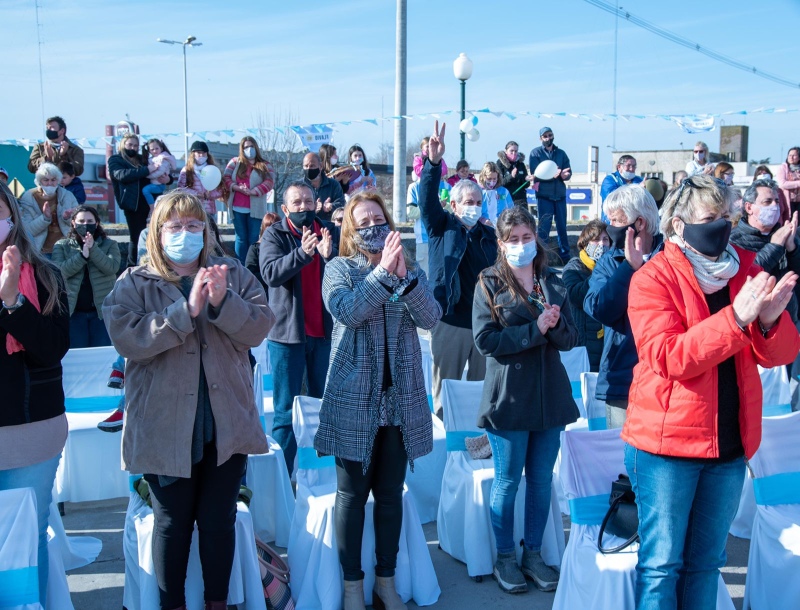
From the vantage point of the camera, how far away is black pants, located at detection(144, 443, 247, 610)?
9.82 ft

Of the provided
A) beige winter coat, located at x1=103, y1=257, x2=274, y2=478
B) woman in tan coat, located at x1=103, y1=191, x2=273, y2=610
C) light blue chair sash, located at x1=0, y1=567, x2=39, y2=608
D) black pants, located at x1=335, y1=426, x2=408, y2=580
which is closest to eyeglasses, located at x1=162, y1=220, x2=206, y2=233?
woman in tan coat, located at x1=103, y1=191, x2=273, y2=610

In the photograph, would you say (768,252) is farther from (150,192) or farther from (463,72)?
(463,72)

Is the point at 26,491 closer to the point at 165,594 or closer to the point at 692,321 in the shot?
the point at 165,594

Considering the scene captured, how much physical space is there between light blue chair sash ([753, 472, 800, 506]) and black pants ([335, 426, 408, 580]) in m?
1.72

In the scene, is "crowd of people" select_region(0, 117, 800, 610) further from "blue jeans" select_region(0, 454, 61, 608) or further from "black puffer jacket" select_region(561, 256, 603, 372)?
"black puffer jacket" select_region(561, 256, 603, 372)

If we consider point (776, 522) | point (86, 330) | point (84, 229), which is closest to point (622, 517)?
point (776, 522)

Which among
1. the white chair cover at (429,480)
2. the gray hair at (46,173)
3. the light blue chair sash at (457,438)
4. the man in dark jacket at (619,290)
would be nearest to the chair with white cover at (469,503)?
the light blue chair sash at (457,438)

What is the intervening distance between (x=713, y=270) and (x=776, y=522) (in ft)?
→ 4.86

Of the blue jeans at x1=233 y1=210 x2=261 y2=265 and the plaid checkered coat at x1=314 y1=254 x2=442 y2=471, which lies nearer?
the plaid checkered coat at x1=314 y1=254 x2=442 y2=471

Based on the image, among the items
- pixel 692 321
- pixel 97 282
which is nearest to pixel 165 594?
pixel 692 321

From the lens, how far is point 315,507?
359 cm

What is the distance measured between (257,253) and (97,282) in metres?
1.78

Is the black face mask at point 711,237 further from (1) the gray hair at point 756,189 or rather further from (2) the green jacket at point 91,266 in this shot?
(2) the green jacket at point 91,266

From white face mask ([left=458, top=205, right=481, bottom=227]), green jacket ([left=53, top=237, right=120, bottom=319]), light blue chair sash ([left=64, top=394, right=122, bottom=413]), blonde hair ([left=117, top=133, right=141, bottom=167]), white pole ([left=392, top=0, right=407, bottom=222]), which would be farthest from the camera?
white pole ([left=392, top=0, right=407, bottom=222])
